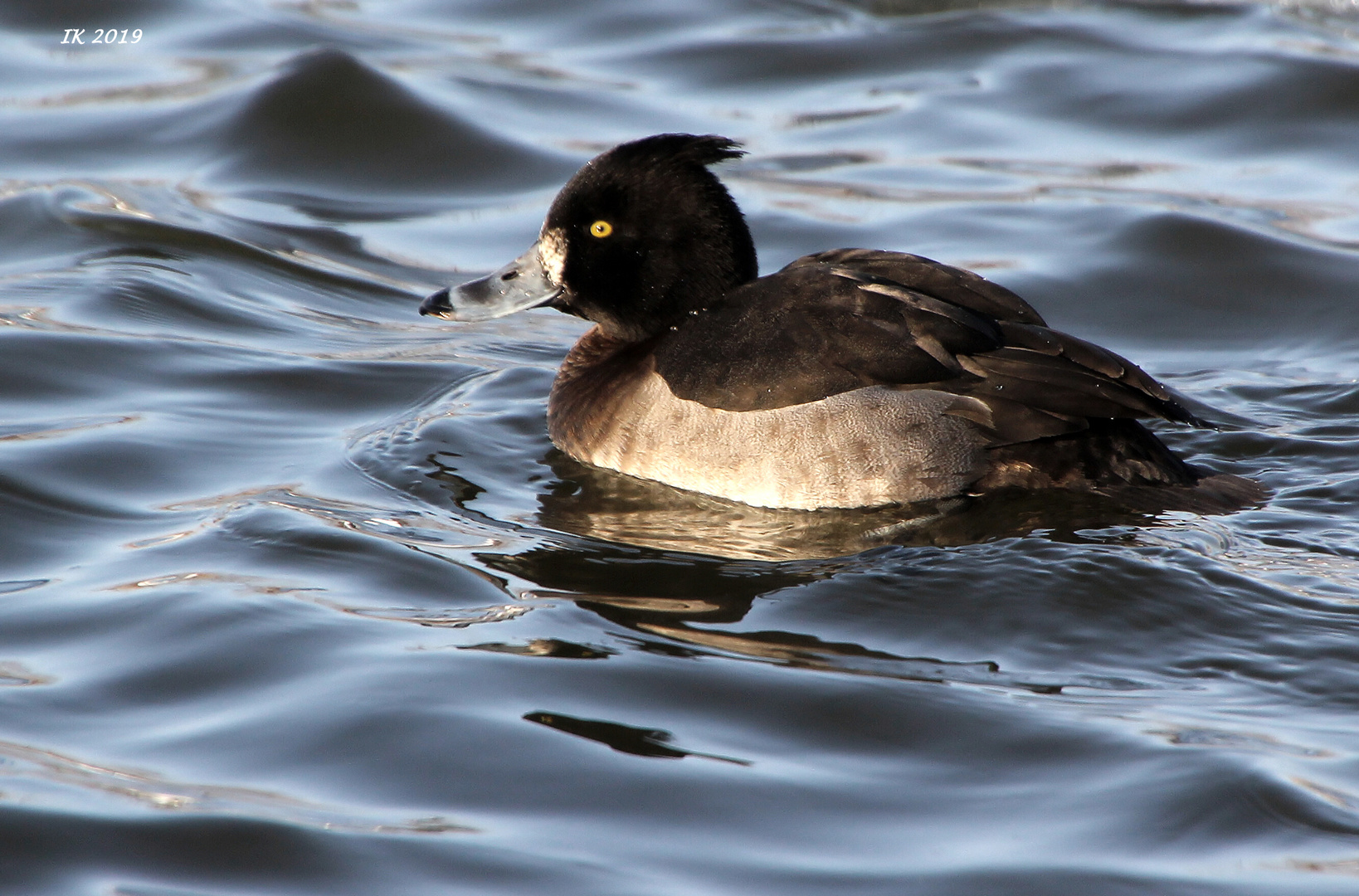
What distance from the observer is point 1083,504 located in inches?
222

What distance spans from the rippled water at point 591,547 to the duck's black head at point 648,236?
68 centimetres

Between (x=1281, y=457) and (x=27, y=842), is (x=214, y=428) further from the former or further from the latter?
(x=1281, y=457)

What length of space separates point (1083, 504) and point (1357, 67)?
21.4ft

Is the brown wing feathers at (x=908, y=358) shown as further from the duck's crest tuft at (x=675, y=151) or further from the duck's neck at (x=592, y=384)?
the duck's crest tuft at (x=675, y=151)

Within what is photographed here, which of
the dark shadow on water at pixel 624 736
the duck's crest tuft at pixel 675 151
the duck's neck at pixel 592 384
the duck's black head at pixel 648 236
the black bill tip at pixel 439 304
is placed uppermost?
the duck's crest tuft at pixel 675 151

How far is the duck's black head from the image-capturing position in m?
6.18

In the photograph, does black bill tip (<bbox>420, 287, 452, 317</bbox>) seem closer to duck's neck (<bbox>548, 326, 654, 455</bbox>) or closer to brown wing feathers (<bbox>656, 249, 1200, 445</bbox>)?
duck's neck (<bbox>548, 326, 654, 455</bbox>)

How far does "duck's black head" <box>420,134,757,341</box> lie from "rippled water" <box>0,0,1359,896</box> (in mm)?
683

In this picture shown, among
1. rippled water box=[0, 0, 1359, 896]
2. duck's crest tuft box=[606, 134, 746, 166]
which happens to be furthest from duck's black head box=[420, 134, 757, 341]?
rippled water box=[0, 0, 1359, 896]

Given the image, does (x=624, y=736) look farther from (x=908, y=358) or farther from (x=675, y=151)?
(x=675, y=151)

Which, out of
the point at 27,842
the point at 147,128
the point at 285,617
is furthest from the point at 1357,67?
the point at 27,842

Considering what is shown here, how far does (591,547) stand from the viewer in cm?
555

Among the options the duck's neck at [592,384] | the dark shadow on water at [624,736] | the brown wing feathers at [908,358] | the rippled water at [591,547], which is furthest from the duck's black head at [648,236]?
the dark shadow on water at [624,736]

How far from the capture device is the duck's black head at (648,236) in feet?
20.3
